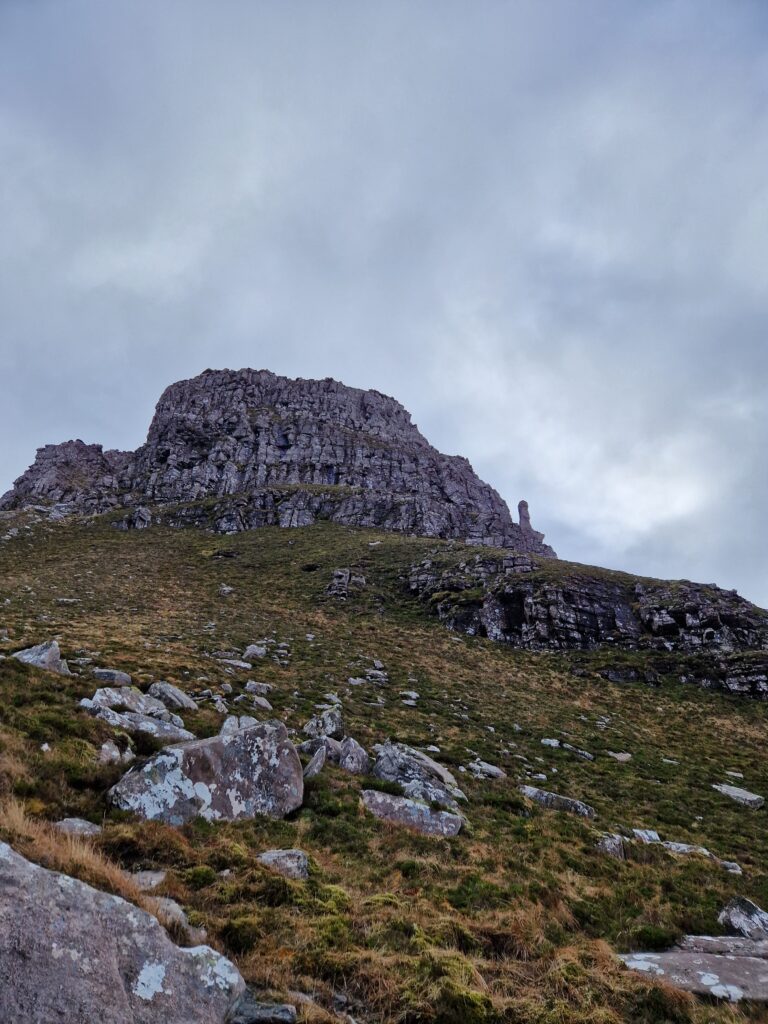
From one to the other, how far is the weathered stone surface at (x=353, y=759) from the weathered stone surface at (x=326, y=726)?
1476 millimetres

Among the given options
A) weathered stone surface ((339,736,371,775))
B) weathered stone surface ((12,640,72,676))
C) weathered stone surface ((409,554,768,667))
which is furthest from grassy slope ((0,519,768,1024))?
weathered stone surface ((409,554,768,667))

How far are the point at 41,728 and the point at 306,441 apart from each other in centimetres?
11933

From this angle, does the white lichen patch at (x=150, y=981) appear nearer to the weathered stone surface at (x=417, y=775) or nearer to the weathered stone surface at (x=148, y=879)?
the weathered stone surface at (x=148, y=879)

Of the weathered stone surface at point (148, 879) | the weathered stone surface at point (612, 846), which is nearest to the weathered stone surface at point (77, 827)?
the weathered stone surface at point (148, 879)

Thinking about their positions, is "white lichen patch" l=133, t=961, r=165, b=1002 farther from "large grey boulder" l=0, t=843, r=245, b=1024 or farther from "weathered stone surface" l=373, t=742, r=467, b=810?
"weathered stone surface" l=373, t=742, r=467, b=810

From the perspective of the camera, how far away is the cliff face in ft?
298

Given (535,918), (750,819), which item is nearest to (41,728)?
(535,918)

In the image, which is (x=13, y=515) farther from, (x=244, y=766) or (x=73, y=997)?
(x=73, y=997)

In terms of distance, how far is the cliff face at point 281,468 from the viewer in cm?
9075

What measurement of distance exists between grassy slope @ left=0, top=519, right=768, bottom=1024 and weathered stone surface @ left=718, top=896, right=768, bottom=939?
327mm

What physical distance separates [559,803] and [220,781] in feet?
37.5

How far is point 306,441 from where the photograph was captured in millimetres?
127312

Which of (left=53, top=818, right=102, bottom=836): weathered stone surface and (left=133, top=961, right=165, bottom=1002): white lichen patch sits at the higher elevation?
(left=133, top=961, right=165, bottom=1002): white lichen patch

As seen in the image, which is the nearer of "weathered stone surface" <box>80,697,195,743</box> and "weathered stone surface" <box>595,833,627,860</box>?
"weathered stone surface" <box>80,697,195,743</box>
